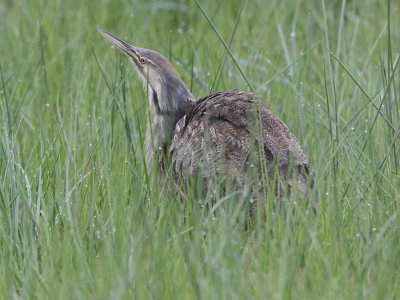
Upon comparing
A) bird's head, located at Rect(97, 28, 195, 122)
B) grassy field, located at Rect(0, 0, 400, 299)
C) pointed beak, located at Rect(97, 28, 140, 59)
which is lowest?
grassy field, located at Rect(0, 0, 400, 299)

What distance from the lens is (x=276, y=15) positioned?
5941 millimetres

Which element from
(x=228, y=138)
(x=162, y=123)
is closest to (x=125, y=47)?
(x=162, y=123)

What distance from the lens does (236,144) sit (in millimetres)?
3801

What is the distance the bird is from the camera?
3.64m

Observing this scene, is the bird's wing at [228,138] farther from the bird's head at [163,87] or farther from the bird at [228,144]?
the bird's head at [163,87]

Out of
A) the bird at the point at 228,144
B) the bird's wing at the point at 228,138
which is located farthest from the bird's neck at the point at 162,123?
the bird's wing at the point at 228,138

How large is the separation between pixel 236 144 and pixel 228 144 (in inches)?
1.3

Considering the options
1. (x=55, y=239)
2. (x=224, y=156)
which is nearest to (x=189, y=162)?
(x=224, y=156)

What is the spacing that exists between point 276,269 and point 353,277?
229 mm

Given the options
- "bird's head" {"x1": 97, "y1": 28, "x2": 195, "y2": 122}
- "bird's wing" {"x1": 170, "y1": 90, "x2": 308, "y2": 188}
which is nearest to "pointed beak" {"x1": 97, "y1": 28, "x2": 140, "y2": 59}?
"bird's head" {"x1": 97, "y1": 28, "x2": 195, "y2": 122}

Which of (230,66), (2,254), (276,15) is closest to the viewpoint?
(2,254)

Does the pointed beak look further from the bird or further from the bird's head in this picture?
the bird

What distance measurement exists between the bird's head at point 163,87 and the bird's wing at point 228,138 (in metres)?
0.32

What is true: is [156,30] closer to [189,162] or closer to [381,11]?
[381,11]
